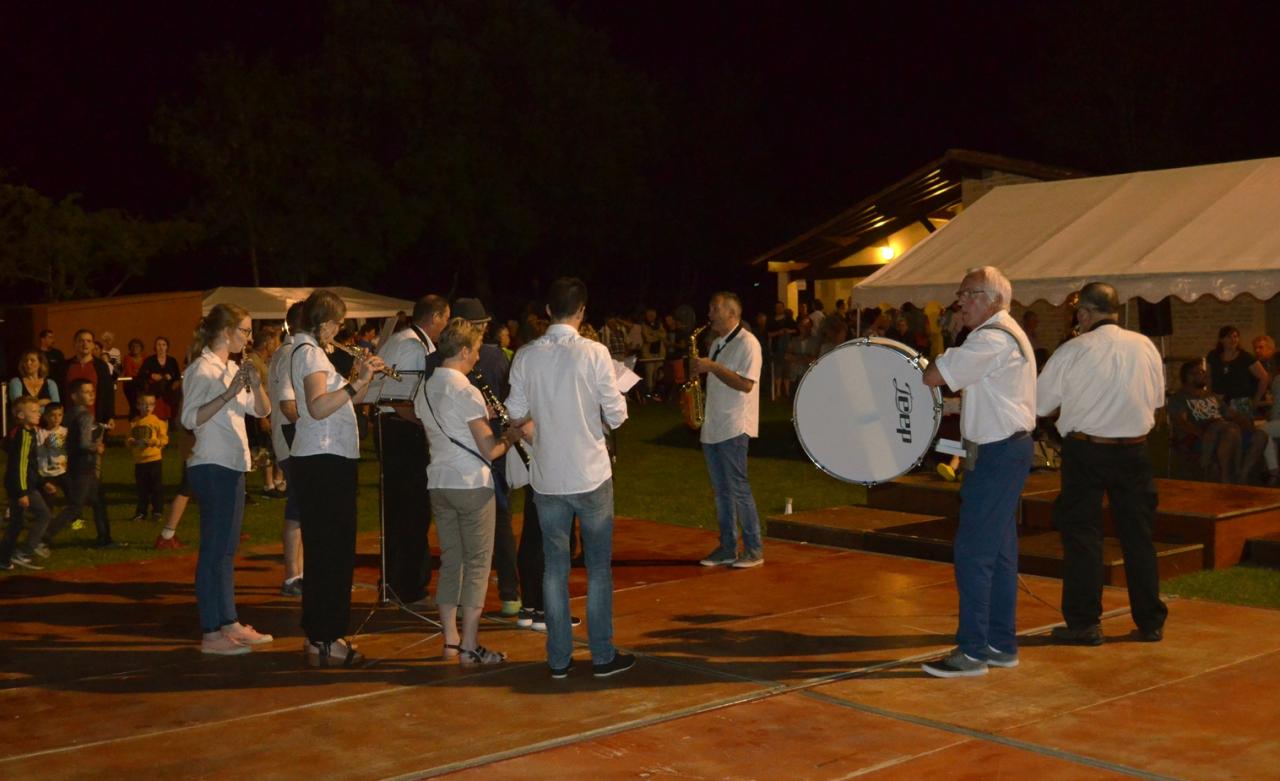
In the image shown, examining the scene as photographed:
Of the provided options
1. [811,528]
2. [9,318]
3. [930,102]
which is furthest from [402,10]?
[811,528]

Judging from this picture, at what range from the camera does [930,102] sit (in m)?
55.0

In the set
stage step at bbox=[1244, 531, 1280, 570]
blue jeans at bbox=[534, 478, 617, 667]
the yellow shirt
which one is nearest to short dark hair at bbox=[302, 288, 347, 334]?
blue jeans at bbox=[534, 478, 617, 667]

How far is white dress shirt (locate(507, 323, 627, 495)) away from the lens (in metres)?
6.52

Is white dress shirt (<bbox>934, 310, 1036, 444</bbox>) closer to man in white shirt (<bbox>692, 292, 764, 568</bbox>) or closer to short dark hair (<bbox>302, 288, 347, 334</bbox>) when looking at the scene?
man in white shirt (<bbox>692, 292, 764, 568</bbox>)

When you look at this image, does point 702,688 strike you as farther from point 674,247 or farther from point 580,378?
point 674,247

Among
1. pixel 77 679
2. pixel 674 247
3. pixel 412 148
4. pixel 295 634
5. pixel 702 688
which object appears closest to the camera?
pixel 702 688

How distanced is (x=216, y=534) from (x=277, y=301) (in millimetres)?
21986

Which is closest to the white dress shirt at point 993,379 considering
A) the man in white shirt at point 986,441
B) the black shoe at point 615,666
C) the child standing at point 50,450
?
the man in white shirt at point 986,441

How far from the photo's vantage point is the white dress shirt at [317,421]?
678cm

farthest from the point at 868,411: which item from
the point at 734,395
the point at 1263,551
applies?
the point at 1263,551

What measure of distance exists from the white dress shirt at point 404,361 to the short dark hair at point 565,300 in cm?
122

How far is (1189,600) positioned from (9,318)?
2033 centimetres

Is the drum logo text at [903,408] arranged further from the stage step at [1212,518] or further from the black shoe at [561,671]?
the stage step at [1212,518]

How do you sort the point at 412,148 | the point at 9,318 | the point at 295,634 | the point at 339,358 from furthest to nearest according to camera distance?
the point at 412,148 < the point at 9,318 < the point at 339,358 < the point at 295,634
